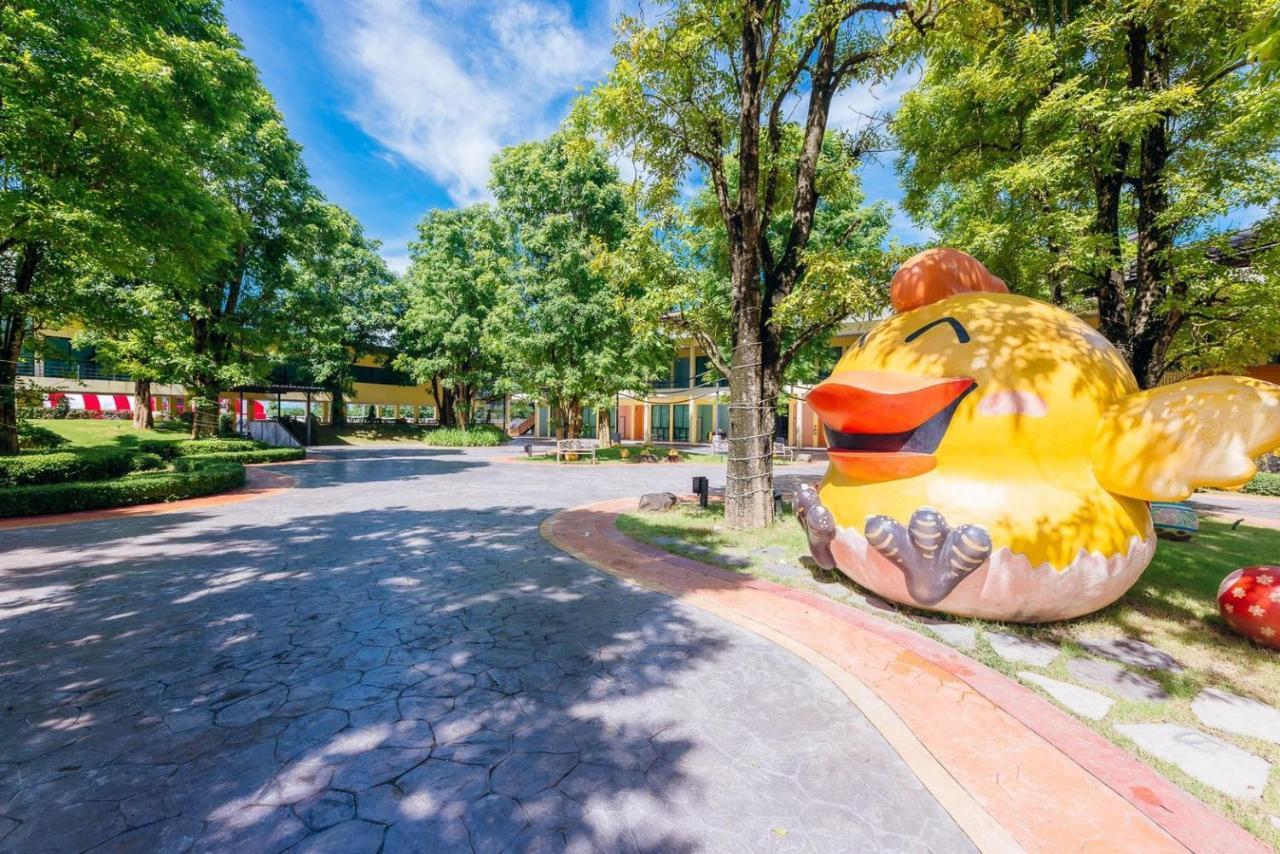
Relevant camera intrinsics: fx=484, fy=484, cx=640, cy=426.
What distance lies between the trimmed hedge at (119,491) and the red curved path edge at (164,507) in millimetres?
144

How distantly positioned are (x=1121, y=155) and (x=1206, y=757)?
9.03 metres

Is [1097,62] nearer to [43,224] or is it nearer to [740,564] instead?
[740,564]

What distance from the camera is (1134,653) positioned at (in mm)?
4309

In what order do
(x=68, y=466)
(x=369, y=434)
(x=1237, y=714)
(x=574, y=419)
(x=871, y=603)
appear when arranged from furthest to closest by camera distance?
(x=369, y=434) < (x=574, y=419) < (x=68, y=466) < (x=871, y=603) < (x=1237, y=714)

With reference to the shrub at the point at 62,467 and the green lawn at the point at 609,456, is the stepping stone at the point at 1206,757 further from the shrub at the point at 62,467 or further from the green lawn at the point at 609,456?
the green lawn at the point at 609,456

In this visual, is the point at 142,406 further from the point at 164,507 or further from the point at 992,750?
the point at 992,750

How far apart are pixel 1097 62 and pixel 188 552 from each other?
53.9 ft

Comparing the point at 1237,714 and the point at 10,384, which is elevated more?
the point at 10,384

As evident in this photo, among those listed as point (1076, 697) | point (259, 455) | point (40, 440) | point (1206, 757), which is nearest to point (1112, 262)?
point (1076, 697)

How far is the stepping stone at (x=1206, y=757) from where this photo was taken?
8.94 ft

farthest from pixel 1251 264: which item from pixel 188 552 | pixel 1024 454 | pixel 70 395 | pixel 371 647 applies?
pixel 70 395

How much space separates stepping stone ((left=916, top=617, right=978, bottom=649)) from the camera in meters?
4.46

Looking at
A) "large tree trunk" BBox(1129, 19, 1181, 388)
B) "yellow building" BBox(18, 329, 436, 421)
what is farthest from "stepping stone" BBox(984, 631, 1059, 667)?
"yellow building" BBox(18, 329, 436, 421)

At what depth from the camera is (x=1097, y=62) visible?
802 cm
